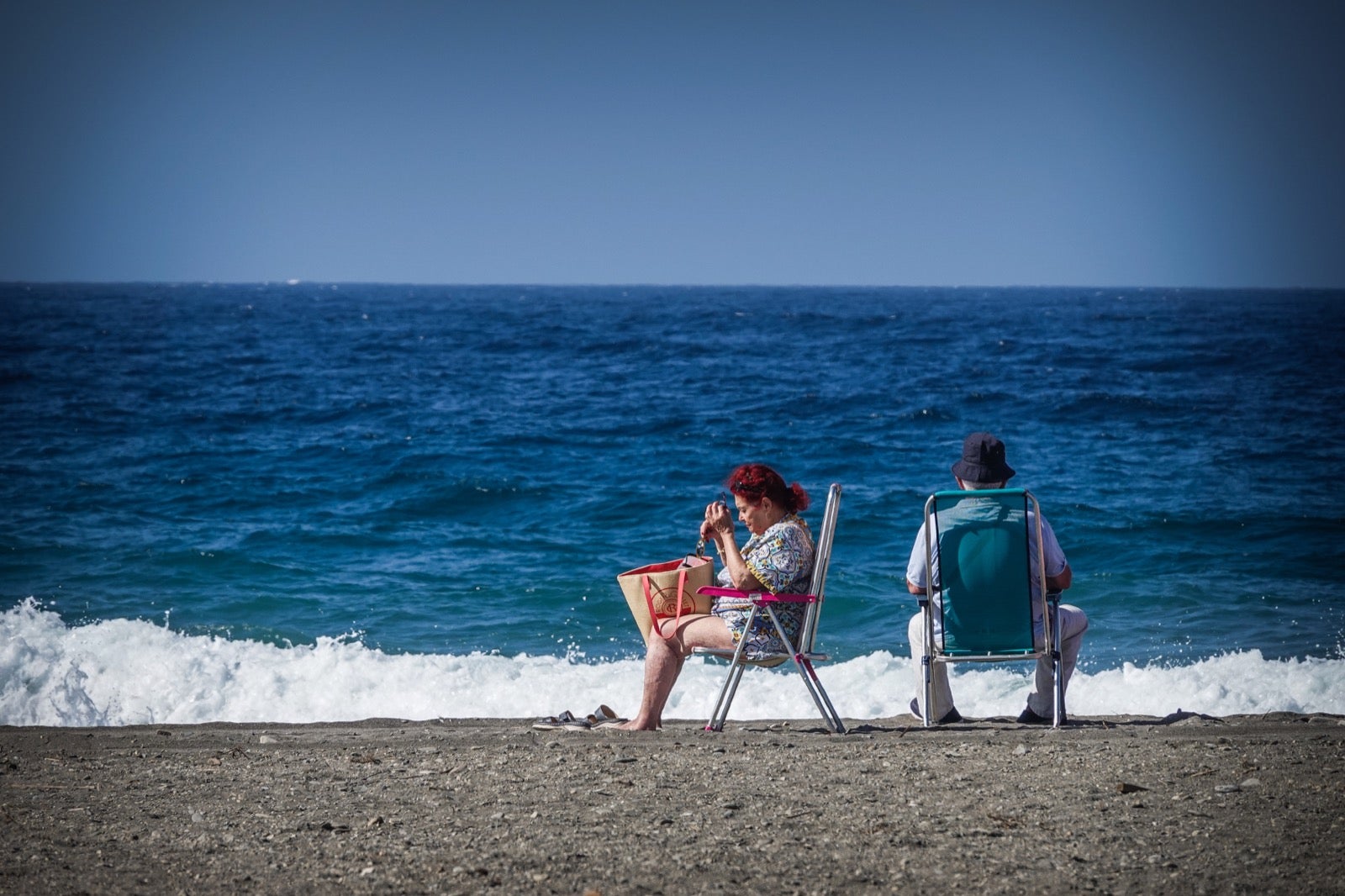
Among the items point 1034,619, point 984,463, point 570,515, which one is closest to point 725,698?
point 1034,619

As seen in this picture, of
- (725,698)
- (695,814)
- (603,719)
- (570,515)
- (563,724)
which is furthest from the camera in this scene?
(570,515)

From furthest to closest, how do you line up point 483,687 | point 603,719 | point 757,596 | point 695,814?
point 483,687
point 603,719
point 757,596
point 695,814

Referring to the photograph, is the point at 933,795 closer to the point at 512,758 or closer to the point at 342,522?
the point at 512,758

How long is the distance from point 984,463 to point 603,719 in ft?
8.03

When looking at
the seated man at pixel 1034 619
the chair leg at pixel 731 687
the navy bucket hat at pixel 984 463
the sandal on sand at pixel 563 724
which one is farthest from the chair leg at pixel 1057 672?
the sandal on sand at pixel 563 724

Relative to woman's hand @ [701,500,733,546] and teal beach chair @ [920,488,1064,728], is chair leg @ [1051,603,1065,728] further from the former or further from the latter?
woman's hand @ [701,500,733,546]

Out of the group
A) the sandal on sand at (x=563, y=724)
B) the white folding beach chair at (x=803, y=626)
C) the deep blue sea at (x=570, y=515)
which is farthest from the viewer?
the deep blue sea at (x=570, y=515)

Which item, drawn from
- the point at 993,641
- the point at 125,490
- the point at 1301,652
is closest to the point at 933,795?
the point at 993,641

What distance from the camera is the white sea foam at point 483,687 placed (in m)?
7.98

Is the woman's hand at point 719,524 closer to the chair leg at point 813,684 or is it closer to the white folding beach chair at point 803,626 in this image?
the white folding beach chair at point 803,626

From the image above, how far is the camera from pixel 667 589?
618 centimetres

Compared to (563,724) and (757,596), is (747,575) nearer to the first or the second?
(757,596)

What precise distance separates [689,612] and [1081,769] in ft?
6.86

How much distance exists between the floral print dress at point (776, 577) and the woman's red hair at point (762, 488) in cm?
7
